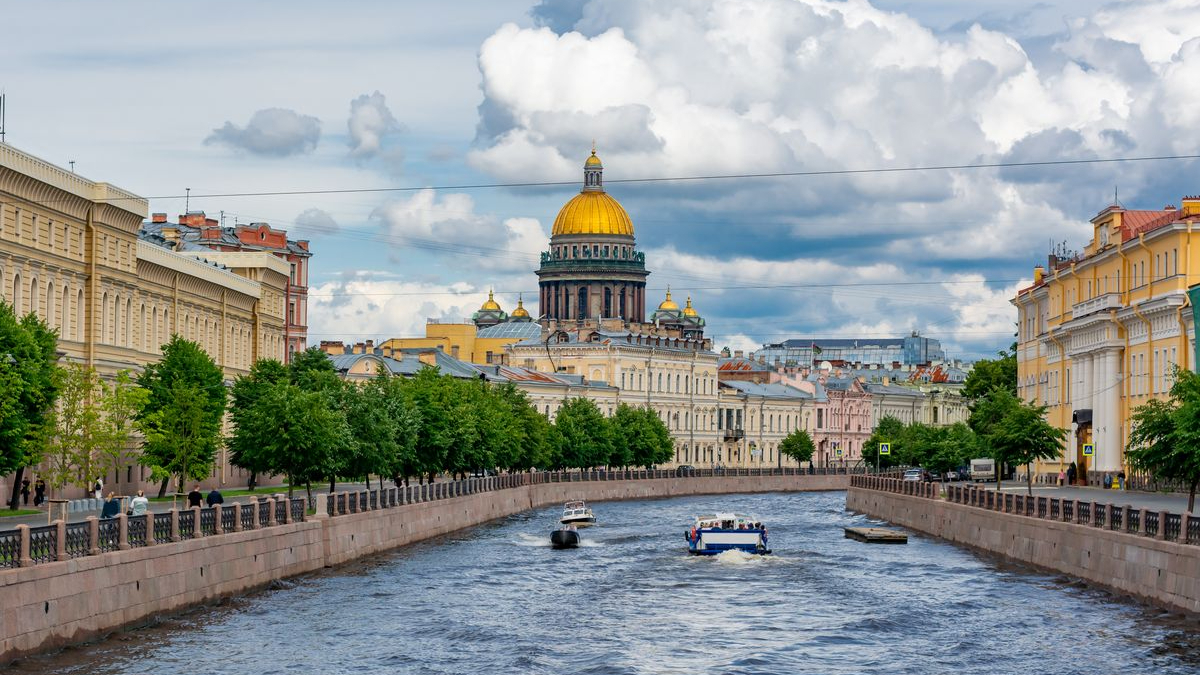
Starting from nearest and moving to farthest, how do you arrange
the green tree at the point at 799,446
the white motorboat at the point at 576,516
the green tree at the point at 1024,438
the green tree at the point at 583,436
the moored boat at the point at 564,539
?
the moored boat at the point at 564,539
the green tree at the point at 1024,438
the white motorboat at the point at 576,516
the green tree at the point at 583,436
the green tree at the point at 799,446

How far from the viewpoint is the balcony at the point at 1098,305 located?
267 ft

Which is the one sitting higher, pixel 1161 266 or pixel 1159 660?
pixel 1161 266

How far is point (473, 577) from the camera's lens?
2101 inches

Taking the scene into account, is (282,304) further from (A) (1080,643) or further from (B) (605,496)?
(A) (1080,643)

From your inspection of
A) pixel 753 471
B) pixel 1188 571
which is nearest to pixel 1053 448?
pixel 1188 571

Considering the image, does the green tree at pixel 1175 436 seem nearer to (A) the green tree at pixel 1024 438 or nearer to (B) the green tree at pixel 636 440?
(A) the green tree at pixel 1024 438

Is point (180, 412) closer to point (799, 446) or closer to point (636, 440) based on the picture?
point (636, 440)

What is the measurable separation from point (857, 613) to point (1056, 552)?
8.48 meters

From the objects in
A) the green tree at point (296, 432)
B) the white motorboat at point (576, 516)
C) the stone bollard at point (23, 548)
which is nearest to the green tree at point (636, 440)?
the white motorboat at point (576, 516)

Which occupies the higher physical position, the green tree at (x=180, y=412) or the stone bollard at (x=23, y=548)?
the green tree at (x=180, y=412)

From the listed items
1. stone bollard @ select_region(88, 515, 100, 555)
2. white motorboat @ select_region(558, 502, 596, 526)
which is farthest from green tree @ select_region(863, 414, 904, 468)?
stone bollard @ select_region(88, 515, 100, 555)

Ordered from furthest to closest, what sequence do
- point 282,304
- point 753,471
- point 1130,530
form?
point 753,471
point 282,304
point 1130,530

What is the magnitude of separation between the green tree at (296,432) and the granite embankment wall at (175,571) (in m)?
2.31

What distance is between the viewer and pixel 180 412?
227 feet
